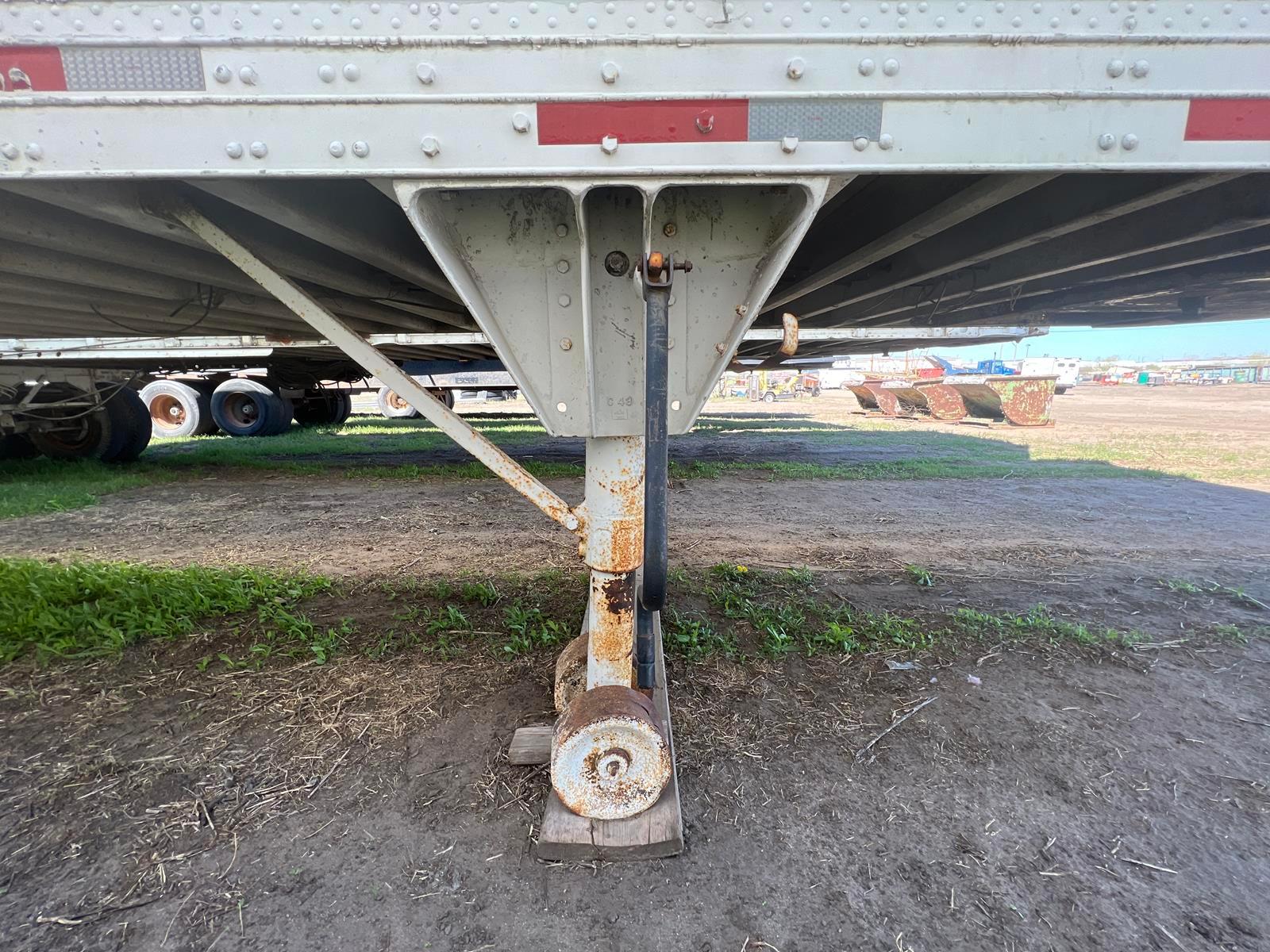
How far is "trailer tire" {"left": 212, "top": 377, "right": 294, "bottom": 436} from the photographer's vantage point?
11141mm

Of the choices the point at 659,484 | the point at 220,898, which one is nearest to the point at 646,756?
the point at 659,484

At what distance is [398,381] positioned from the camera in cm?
178

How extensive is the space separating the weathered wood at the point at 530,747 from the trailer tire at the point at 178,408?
1258 cm

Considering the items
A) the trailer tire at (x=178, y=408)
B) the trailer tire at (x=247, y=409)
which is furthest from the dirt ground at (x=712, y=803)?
the trailer tire at (x=178, y=408)

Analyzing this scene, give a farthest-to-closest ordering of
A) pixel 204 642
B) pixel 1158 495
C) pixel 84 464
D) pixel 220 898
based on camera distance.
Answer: pixel 84 464 < pixel 1158 495 < pixel 204 642 < pixel 220 898

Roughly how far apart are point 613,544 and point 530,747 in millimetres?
804

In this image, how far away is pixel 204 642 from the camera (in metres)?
2.81

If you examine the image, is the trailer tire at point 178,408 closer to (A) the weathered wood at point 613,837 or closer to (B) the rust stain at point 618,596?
(B) the rust stain at point 618,596

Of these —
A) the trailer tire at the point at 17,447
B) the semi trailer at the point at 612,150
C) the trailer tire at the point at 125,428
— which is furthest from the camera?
the trailer tire at the point at 125,428

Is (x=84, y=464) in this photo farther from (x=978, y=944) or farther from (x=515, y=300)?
(x=978, y=944)

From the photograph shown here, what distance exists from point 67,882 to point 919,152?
9.27 ft

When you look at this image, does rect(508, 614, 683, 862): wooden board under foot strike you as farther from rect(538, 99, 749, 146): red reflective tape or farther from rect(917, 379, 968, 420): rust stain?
rect(917, 379, 968, 420): rust stain

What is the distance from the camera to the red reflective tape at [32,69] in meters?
1.22

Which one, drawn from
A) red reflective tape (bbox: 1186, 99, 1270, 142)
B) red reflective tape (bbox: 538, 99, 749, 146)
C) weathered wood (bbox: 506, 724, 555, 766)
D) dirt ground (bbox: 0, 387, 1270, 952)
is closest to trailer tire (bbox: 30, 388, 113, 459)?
dirt ground (bbox: 0, 387, 1270, 952)
